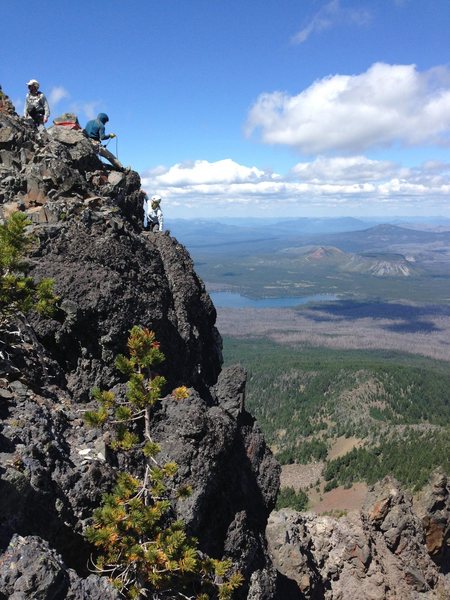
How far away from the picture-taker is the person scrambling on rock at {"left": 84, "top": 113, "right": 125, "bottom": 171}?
21844 mm

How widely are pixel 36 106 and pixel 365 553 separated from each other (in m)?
27.0

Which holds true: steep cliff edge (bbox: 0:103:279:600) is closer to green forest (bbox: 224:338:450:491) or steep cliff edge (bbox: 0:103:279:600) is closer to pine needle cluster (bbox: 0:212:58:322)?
pine needle cluster (bbox: 0:212:58:322)

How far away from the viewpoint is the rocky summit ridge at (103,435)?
9.92 metres

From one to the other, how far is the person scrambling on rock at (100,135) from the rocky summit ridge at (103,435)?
0.86 m

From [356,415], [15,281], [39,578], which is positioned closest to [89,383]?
[15,281]

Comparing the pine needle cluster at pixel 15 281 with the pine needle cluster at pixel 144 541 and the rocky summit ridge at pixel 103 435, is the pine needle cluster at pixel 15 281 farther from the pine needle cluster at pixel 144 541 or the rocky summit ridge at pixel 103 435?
the pine needle cluster at pixel 144 541

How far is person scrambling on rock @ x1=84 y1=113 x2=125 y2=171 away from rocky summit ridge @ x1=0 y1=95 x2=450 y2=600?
86 cm

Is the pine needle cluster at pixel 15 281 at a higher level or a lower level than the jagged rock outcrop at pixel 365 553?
higher

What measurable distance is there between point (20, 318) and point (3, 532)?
596 cm

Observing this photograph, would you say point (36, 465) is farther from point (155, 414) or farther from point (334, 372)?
point (334, 372)

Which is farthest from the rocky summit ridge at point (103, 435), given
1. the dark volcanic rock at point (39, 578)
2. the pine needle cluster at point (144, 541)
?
the pine needle cluster at point (144, 541)

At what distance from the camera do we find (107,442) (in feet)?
39.5

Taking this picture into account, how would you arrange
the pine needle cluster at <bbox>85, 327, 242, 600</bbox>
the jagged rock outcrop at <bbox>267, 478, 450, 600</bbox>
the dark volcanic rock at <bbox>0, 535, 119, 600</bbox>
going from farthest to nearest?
1. the jagged rock outcrop at <bbox>267, 478, 450, 600</bbox>
2. the pine needle cluster at <bbox>85, 327, 242, 600</bbox>
3. the dark volcanic rock at <bbox>0, 535, 119, 600</bbox>

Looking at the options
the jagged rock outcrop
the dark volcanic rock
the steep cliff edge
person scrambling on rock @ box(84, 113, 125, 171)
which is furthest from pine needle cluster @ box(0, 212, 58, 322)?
the jagged rock outcrop
